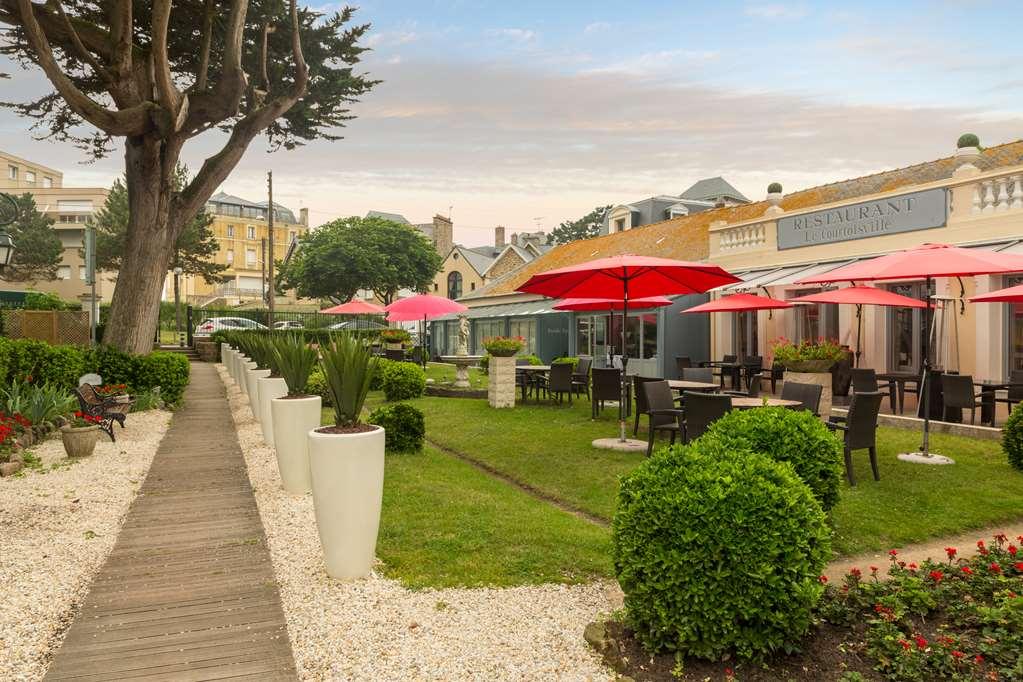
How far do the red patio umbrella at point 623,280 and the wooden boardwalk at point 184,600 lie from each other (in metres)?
4.48

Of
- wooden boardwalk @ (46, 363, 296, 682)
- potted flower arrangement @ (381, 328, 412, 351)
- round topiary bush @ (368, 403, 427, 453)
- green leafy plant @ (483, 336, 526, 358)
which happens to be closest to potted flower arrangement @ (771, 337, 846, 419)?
green leafy plant @ (483, 336, 526, 358)

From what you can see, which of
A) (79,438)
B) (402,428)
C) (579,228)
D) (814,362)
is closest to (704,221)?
(814,362)

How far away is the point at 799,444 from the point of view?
4.25 m

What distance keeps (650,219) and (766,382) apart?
13048mm

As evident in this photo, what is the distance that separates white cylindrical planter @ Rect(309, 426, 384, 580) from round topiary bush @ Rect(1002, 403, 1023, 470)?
22.3 feet

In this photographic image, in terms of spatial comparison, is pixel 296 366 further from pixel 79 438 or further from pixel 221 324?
pixel 221 324

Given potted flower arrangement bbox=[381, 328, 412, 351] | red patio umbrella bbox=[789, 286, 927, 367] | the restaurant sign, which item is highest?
the restaurant sign

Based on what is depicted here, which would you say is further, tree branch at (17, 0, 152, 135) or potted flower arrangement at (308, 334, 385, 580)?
tree branch at (17, 0, 152, 135)

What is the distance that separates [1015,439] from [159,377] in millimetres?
12622

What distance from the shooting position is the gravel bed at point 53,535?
3.40 meters

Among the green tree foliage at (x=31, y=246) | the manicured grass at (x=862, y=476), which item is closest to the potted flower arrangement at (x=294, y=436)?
the manicured grass at (x=862, y=476)

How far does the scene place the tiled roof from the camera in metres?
15.5

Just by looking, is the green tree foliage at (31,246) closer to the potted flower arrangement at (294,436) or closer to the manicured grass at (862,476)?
the manicured grass at (862,476)

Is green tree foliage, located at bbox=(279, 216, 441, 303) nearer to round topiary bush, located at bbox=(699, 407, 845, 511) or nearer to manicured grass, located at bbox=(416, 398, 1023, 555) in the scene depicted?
manicured grass, located at bbox=(416, 398, 1023, 555)
